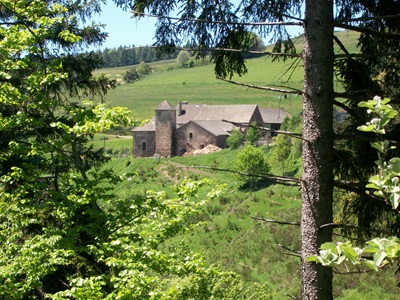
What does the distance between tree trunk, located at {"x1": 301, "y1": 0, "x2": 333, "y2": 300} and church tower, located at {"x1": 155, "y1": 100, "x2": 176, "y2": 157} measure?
61.9 m

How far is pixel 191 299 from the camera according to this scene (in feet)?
35.7

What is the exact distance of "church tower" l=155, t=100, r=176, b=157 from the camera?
6538cm

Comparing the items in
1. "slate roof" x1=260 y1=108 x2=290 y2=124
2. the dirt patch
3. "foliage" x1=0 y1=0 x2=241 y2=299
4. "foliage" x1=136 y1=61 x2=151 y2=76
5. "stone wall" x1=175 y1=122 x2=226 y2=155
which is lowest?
the dirt patch

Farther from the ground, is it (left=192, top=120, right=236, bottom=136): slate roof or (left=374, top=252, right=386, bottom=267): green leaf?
(left=374, top=252, right=386, bottom=267): green leaf

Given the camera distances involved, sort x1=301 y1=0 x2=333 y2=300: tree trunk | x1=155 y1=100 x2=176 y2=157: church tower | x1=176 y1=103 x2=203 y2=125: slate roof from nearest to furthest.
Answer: x1=301 y1=0 x2=333 y2=300: tree trunk → x1=155 y1=100 x2=176 y2=157: church tower → x1=176 y1=103 x2=203 y2=125: slate roof

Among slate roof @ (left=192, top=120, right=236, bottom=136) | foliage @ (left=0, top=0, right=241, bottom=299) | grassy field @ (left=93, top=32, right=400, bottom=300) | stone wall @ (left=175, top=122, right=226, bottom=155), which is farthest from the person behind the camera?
slate roof @ (left=192, top=120, right=236, bottom=136)

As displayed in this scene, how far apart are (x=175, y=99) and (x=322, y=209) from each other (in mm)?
85595

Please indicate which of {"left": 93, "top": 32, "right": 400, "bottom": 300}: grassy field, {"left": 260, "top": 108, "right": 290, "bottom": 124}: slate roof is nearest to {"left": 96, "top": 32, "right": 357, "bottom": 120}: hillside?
{"left": 93, "top": 32, "right": 400, "bottom": 300}: grassy field

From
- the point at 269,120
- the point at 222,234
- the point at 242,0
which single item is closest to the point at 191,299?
the point at 242,0

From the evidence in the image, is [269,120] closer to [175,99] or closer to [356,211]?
[175,99]

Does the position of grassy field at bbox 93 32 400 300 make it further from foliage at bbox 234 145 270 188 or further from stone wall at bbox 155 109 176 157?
stone wall at bbox 155 109 176 157

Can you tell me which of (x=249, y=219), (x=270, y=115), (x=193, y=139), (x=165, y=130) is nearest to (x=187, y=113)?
(x=165, y=130)

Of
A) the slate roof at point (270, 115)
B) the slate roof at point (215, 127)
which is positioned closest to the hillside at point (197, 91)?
the slate roof at point (270, 115)

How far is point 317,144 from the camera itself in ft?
11.5
